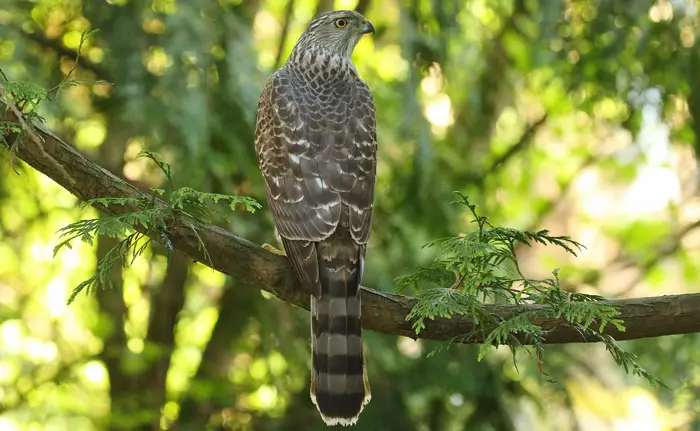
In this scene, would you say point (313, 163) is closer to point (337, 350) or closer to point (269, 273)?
point (269, 273)

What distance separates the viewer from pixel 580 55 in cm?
579

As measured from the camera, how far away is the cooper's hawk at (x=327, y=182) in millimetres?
3262

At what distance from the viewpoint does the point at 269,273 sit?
312 centimetres

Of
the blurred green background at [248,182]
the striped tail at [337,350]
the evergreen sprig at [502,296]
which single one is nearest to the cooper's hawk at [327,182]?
the striped tail at [337,350]

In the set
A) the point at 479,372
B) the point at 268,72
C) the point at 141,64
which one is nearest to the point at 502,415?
the point at 479,372

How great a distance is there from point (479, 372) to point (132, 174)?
9.51 feet

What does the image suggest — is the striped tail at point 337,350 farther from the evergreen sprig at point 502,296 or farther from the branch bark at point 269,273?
the evergreen sprig at point 502,296

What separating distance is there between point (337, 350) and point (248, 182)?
2.10m

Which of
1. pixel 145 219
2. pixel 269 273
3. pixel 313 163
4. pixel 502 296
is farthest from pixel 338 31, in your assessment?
pixel 145 219

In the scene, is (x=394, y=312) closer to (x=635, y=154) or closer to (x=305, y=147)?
(x=305, y=147)

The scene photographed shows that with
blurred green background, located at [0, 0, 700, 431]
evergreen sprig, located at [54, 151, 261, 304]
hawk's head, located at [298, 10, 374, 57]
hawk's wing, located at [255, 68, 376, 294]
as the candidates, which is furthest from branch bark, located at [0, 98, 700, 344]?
hawk's head, located at [298, 10, 374, 57]

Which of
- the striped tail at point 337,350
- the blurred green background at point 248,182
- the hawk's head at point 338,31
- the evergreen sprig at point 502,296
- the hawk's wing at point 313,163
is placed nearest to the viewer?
the evergreen sprig at point 502,296

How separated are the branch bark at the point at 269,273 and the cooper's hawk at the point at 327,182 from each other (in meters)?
0.10

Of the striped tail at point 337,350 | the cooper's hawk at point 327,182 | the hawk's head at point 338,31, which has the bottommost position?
the striped tail at point 337,350
